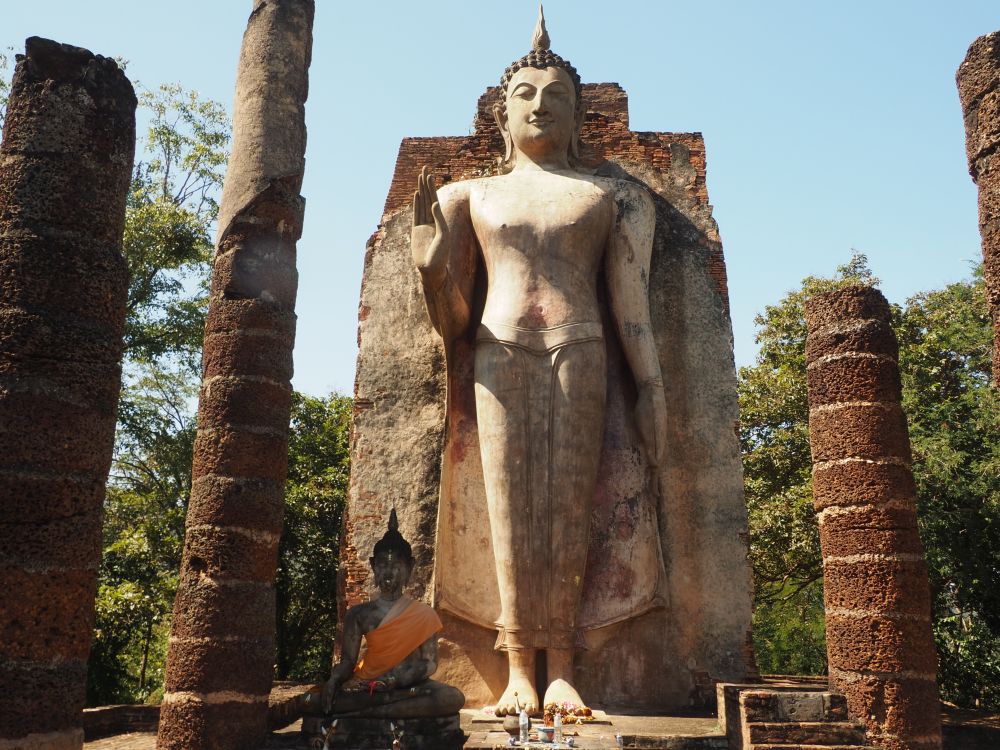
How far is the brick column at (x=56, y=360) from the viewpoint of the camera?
13.3 feet

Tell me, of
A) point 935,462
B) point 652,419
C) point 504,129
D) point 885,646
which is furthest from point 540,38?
point 935,462

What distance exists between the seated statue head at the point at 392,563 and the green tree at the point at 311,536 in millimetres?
8144

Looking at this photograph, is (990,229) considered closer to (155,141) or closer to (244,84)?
(244,84)

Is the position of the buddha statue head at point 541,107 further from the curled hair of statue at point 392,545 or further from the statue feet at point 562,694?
the statue feet at point 562,694

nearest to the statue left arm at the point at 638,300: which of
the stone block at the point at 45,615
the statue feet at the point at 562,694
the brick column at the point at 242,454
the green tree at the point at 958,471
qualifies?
the statue feet at the point at 562,694

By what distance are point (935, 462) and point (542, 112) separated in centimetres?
856

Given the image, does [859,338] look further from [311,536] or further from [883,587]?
[311,536]

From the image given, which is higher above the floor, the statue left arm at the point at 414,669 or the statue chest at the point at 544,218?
the statue chest at the point at 544,218

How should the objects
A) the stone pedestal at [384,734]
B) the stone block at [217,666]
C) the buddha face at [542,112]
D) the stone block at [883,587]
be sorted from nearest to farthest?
the stone pedestal at [384,734] → the stone block at [217,666] → the stone block at [883,587] → the buddha face at [542,112]

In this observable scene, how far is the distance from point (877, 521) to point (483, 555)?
9.37ft

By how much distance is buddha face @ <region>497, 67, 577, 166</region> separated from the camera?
8.41m

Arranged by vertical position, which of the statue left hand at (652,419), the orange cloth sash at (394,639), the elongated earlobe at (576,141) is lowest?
the orange cloth sash at (394,639)

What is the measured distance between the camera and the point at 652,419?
7.73m

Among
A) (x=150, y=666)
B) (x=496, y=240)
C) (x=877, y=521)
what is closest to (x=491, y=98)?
(x=496, y=240)
